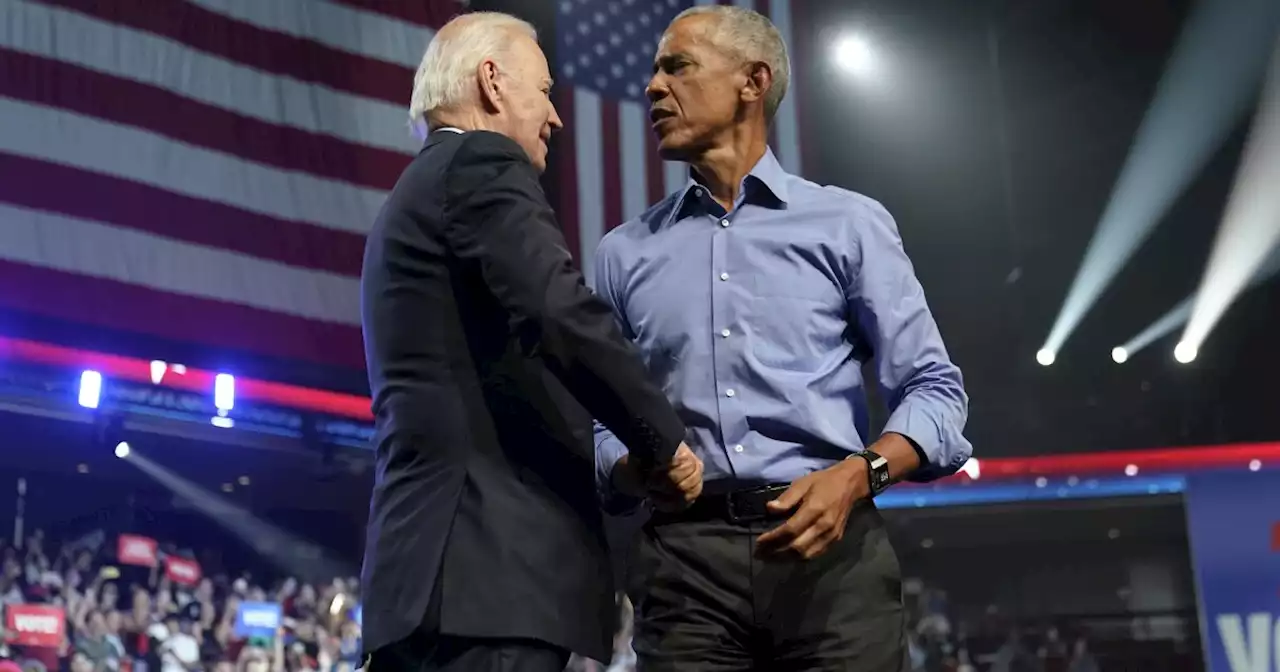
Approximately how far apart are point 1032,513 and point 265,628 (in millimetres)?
5168

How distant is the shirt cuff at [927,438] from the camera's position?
1319mm

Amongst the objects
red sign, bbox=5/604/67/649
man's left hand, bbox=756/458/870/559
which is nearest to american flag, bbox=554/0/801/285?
red sign, bbox=5/604/67/649

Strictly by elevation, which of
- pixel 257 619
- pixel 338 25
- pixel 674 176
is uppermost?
pixel 338 25

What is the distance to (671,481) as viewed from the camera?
1.24 m

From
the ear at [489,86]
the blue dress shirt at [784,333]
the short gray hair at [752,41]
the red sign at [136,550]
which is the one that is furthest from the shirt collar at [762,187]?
the red sign at [136,550]

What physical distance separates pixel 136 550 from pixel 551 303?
6148mm

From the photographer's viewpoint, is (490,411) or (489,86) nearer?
(490,411)

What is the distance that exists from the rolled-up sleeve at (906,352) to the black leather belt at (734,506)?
0.51ft

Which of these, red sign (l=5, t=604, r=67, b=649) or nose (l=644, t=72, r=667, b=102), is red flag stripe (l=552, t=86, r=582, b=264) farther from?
nose (l=644, t=72, r=667, b=102)

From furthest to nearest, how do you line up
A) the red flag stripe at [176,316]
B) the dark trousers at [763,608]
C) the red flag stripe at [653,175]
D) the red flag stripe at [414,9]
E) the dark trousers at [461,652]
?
the red flag stripe at [653,175] → the red flag stripe at [414,9] → the red flag stripe at [176,316] → the dark trousers at [763,608] → the dark trousers at [461,652]

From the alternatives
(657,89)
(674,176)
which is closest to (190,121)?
(674,176)

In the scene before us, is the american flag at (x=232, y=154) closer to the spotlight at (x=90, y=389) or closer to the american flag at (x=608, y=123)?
the american flag at (x=608, y=123)

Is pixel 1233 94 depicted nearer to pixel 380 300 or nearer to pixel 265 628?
pixel 265 628

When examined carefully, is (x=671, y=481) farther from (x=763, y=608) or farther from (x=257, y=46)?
(x=257, y=46)
